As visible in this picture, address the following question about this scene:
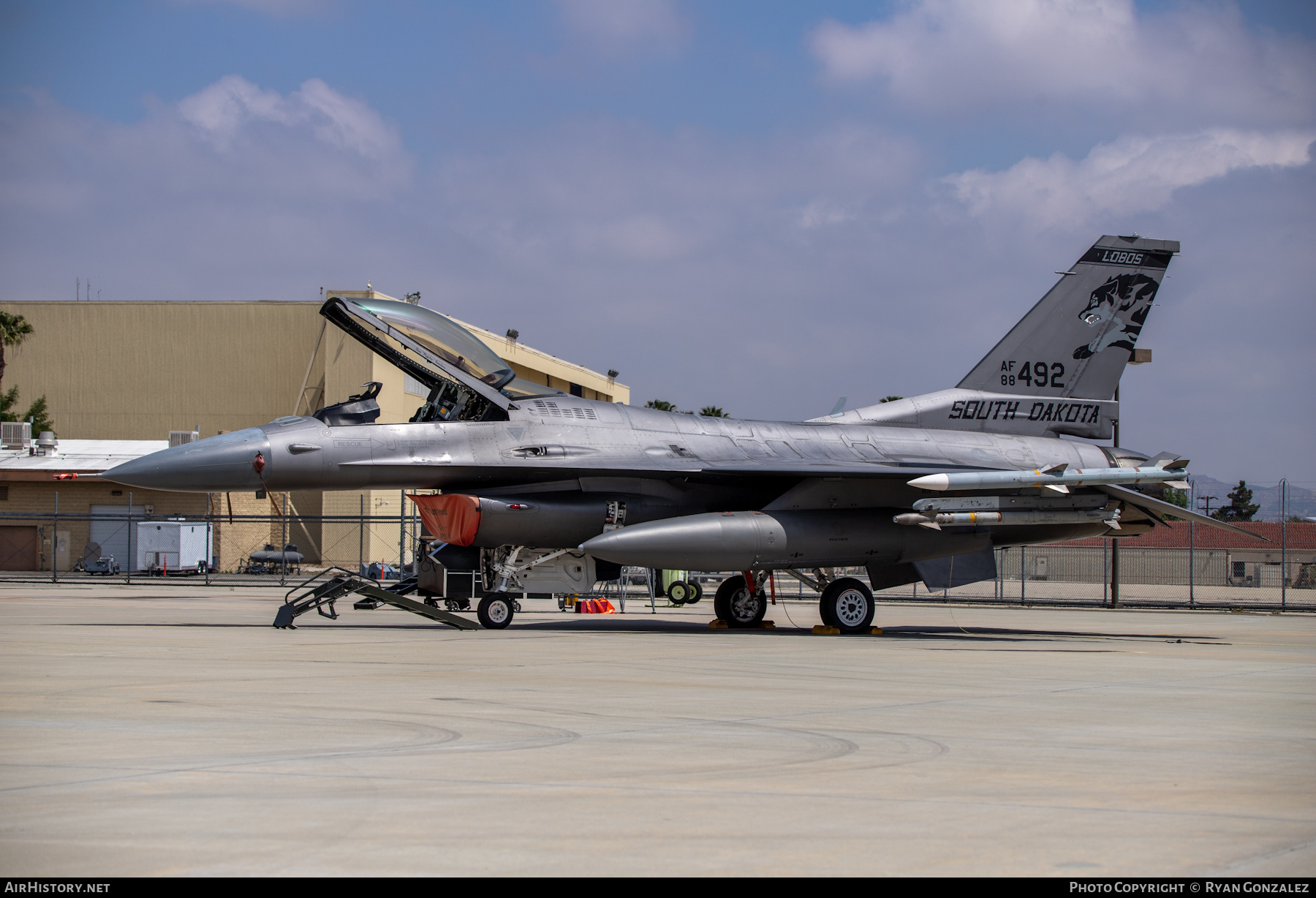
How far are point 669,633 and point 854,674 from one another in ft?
20.6

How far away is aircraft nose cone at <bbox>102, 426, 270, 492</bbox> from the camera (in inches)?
579

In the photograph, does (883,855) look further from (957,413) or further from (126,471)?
(957,413)

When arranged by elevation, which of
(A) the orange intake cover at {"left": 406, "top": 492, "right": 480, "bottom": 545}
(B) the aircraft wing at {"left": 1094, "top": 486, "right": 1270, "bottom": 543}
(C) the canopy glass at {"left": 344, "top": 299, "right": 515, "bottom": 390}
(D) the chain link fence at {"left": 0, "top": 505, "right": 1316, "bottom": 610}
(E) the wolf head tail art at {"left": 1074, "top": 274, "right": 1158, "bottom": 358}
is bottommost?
(D) the chain link fence at {"left": 0, "top": 505, "right": 1316, "bottom": 610}

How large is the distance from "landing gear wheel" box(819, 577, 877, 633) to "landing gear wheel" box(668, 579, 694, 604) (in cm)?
940

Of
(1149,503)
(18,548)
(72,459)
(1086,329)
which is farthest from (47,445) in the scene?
(1149,503)

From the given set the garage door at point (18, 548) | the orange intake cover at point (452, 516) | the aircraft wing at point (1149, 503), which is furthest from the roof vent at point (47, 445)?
the aircraft wing at point (1149, 503)

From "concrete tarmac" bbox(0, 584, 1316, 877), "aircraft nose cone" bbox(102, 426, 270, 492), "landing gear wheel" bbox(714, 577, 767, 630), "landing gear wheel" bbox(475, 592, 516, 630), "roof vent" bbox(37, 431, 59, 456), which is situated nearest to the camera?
"concrete tarmac" bbox(0, 584, 1316, 877)

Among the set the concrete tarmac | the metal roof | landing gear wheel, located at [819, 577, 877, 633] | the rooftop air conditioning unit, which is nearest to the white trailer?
the metal roof

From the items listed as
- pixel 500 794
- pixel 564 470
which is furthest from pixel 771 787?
pixel 564 470

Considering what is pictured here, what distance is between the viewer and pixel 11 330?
2120 inches

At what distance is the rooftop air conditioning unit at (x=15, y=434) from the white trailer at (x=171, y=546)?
9071mm

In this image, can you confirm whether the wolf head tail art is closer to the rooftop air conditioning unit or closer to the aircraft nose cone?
the aircraft nose cone

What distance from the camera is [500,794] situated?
4.71 meters

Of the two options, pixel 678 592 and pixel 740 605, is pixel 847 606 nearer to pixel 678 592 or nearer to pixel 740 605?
pixel 740 605
